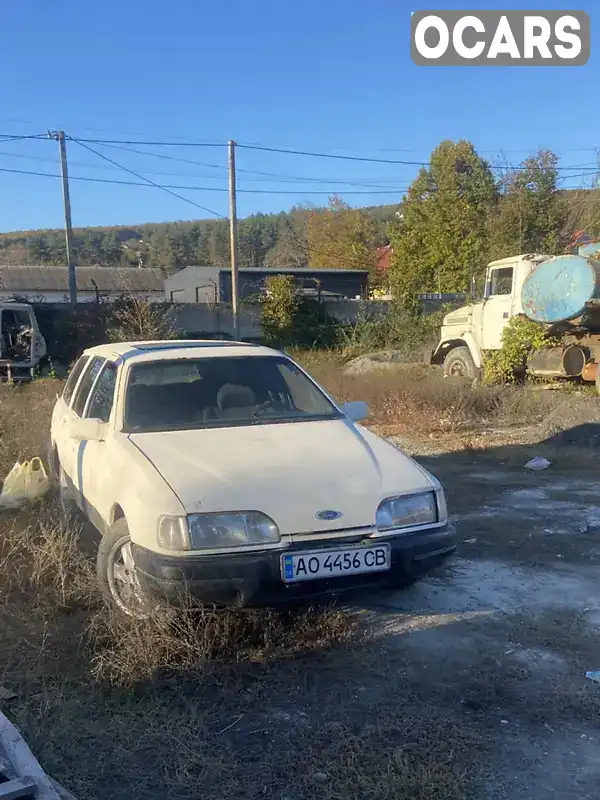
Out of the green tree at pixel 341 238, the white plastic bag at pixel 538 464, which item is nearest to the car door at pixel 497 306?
the white plastic bag at pixel 538 464

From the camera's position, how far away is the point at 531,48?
12047 mm

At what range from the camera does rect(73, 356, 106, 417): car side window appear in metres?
5.60

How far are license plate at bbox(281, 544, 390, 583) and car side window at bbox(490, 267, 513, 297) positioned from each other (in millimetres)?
10736

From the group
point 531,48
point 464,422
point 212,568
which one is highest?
point 531,48

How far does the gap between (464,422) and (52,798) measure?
8.84 meters

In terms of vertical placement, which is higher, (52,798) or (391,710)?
(52,798)

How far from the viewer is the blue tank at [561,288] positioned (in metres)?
11.9

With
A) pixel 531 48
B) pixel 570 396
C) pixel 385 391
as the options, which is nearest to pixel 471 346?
pixel 570 396

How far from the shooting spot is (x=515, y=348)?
43.0 feet

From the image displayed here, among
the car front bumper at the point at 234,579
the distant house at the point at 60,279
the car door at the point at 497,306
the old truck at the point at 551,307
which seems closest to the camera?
the car front bumper at the point at 234,579

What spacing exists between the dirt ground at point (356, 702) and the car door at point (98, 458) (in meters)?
0.60

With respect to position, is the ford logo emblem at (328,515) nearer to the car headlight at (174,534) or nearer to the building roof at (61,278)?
the car headlight at (174,534)

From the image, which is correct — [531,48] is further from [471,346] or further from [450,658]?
[450,658]

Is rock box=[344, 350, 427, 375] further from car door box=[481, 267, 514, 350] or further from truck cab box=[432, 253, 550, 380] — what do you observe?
car door box=[481, 267, 514, 350]
